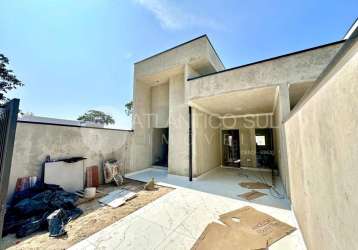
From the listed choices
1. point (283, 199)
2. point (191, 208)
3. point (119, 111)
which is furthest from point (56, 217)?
point (119, 111)

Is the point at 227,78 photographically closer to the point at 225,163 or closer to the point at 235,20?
the point at 235,20

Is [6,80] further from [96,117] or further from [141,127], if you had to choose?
[96,117]

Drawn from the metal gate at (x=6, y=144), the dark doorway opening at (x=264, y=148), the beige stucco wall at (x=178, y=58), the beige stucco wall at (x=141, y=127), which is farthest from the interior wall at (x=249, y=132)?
the metal gate at (x=6, y=144)

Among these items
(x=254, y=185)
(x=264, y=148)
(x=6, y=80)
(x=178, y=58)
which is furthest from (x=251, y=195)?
(x=6, y=80)

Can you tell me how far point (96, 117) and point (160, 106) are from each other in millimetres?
24138

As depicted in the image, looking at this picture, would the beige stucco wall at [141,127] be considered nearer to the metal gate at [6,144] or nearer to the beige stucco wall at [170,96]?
the beige stucco wall at [170,96]

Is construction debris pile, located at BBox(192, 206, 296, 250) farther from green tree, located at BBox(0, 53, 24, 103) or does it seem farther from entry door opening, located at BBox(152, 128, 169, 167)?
green tree, located at BBox(0, 53, 24, 103)

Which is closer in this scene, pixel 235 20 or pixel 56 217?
pixel 56 217

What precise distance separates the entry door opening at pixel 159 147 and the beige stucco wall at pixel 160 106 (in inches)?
33.4

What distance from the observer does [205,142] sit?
Result: 6961 millimetres

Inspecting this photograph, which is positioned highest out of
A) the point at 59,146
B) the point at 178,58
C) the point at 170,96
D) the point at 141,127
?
the point at 178,58

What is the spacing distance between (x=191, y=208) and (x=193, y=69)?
5769mm

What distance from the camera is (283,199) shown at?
153 inches

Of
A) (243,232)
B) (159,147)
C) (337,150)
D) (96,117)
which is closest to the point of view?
(337,150)
